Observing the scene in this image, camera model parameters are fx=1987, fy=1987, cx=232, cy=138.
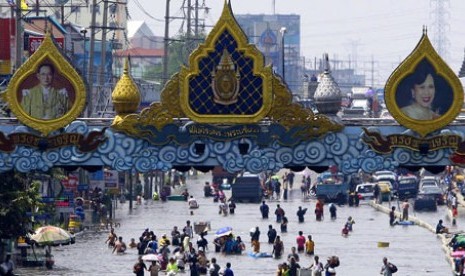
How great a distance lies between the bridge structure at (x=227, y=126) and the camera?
38.1m

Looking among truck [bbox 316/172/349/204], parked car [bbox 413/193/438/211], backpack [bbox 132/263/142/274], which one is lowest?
backpack [bbox 132/263/142/274]

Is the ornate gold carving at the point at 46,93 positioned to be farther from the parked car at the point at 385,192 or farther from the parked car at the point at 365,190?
the parked car at the point at 365,190

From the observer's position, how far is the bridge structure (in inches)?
1500

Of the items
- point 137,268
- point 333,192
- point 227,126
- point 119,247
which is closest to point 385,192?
point 333,192

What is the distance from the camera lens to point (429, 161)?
38.7 m

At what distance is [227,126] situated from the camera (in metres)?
38.3

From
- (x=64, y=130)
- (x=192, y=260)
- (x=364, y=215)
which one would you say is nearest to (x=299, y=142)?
(x=64, y=130)

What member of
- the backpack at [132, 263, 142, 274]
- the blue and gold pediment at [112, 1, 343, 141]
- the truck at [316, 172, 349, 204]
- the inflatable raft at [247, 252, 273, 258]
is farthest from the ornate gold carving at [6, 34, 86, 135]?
the truck at [316, 172, 349, 204]

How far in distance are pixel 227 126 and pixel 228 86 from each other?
84 centimetres

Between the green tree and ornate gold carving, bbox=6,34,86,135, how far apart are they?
13.4m

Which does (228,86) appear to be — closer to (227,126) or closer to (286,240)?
(227,126)

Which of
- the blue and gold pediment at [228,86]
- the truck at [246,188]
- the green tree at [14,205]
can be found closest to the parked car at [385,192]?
the truck at [246,188]

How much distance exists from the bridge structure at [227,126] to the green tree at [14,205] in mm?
13319

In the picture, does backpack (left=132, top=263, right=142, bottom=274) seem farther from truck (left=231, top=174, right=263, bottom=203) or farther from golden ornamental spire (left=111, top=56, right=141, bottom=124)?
truck (left=231, top=174, right=263, bottom=203)
